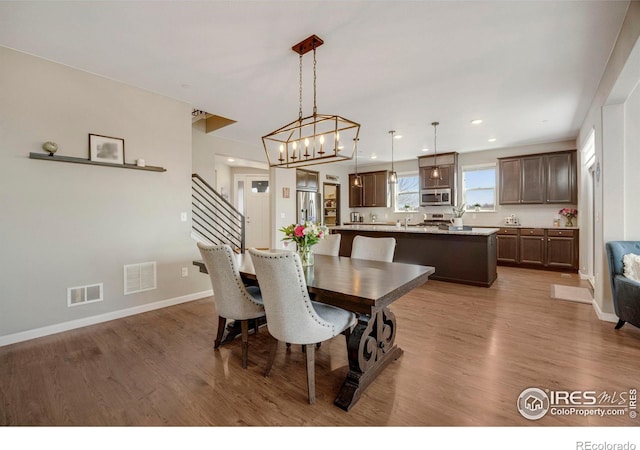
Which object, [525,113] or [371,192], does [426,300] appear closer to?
[525,113]

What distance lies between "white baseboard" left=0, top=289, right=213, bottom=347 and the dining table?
75.5 inches

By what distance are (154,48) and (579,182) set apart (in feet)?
23.4

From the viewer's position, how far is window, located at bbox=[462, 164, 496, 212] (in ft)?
22.7

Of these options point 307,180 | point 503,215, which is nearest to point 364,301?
point 307,180

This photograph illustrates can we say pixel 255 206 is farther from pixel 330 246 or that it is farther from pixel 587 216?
pixel 587 216

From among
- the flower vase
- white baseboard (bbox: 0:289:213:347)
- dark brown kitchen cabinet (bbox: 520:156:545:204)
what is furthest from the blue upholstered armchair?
white baseboard (bbox: 0:289:213:347)

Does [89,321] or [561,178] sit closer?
[89,321]

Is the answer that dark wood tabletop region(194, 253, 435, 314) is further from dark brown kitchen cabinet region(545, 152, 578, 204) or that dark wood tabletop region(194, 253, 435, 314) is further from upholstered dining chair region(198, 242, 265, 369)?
dark brown kitchen cabinet region(545, 152, 578, 204)

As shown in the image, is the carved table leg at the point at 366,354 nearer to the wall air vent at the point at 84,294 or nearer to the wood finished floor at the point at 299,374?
the wood finished floor at the point at 299,374

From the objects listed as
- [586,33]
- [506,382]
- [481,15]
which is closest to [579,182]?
[586,33]

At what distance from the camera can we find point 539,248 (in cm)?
592

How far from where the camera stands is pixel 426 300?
3977 millimetres

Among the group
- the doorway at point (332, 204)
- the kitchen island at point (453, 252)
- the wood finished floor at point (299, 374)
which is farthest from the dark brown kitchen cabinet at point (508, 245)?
the doorway at point (332, 204)

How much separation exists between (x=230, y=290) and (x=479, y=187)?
6.83m
